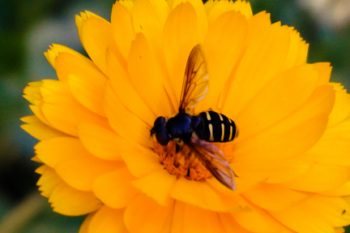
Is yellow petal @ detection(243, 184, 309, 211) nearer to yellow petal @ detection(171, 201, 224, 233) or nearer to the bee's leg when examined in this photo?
yellow petal @ detection(171, 201, 224, 233)

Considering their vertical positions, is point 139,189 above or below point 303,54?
below

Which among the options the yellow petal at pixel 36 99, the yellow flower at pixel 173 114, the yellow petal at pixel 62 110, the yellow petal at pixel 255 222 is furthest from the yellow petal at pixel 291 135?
the yellow petal at pixel 36 99

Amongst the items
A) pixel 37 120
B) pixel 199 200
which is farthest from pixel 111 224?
pixel 37 120

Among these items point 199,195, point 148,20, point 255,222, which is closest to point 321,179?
point 255,222

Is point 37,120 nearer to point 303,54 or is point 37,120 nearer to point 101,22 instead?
point 101,22

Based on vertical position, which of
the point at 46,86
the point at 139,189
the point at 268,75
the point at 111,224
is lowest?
the point at 111,224

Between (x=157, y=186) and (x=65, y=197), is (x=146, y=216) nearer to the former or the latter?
(x=157, y=186)
